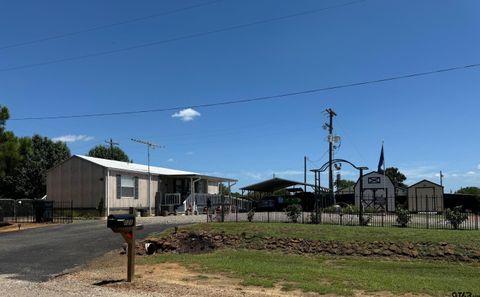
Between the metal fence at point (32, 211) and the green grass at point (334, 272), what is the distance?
17.2 m

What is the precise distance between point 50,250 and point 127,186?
23.4m

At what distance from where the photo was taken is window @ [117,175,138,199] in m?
39.1

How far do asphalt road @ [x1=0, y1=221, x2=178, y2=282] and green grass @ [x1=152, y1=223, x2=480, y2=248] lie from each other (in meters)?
2.73

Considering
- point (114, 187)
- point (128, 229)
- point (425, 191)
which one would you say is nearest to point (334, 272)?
point (128, 229)

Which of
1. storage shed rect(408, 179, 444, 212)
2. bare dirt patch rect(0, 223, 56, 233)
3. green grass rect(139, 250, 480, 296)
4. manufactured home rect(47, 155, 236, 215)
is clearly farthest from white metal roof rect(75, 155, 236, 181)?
green grass rect(139, 250, 480, 296)

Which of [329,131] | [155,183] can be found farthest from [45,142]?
[329,131]

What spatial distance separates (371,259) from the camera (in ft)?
50.5

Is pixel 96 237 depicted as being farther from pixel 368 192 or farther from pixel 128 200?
pixel 368 192

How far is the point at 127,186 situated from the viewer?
132 feet

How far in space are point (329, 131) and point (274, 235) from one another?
34185 mm

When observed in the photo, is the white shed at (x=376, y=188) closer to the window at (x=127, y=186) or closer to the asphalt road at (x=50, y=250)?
the window at (x=127, y=186)

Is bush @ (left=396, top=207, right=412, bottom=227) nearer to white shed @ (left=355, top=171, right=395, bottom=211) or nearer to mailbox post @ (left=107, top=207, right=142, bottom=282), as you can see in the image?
mailbox post @ (left=107, top=207, right=142, bottom=282)

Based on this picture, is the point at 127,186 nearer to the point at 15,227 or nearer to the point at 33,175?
the point at 15,227

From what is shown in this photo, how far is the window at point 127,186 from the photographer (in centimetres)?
3912
